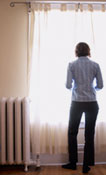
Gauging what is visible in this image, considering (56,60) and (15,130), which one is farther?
(56,60)

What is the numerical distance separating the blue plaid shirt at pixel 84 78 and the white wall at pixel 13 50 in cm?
60

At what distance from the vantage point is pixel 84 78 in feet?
8.02

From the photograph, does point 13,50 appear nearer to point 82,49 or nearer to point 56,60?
point 56,60

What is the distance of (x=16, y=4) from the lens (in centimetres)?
273

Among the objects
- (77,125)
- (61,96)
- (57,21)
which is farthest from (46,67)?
(77,125)

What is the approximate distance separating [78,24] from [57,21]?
24 centimetres

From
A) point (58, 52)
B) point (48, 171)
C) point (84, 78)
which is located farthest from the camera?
point (58, 52)

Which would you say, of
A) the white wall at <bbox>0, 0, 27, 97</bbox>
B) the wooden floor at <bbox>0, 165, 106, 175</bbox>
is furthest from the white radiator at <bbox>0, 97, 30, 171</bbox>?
the white wall at <bbox>0, 0, 27, 97</bbox>

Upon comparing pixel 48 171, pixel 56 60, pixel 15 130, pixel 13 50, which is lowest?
pixel 48 171

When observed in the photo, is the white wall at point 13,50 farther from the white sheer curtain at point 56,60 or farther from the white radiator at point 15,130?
the white radiator at point 15,130

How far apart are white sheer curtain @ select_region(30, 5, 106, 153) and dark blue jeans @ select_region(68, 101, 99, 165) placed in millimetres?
179

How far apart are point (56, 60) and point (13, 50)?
524mm

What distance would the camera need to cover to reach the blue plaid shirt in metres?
2.44

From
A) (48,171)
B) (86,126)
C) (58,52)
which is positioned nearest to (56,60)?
(58,52)
